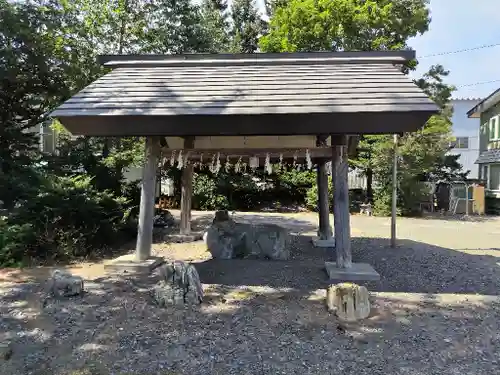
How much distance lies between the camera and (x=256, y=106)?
5.76 meters

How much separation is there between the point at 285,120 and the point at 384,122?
1.32m

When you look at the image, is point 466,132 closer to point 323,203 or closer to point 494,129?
point 494,129

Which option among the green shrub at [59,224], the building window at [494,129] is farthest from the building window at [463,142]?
the green shrub at [59,224]

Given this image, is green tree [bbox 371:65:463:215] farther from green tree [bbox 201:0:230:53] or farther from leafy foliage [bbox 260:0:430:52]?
green tree [bbox 201:0:230:53]

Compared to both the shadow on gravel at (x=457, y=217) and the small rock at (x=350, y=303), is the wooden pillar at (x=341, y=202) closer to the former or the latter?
the small rock at (x=350, y=303)

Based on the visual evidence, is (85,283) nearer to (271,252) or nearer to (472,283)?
(271,252)

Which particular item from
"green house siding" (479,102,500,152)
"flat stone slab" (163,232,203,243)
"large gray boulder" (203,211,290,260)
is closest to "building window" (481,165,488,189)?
"green house siding" (479,102,500,152)

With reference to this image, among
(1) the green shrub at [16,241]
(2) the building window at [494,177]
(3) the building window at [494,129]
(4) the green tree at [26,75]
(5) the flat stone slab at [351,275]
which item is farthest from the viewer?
(3) the building window at [494,129]

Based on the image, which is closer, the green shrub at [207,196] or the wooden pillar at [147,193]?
the wooden pillar at [147,193]

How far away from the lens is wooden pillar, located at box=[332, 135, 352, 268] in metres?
6.38

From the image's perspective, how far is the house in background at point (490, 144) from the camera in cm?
2030

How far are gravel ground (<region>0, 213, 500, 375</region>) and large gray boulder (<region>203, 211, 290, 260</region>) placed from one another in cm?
62

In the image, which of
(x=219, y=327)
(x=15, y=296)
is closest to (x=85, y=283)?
(x=15, y=296)

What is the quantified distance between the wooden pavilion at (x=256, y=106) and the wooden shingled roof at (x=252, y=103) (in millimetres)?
14
